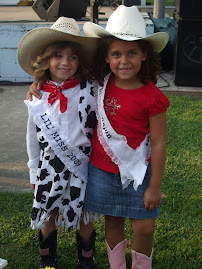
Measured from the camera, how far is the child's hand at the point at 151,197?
2.29 meters

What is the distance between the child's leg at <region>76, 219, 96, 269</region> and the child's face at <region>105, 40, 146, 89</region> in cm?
93

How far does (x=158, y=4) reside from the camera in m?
9.63

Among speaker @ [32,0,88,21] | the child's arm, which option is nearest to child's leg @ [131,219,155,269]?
the child's arm

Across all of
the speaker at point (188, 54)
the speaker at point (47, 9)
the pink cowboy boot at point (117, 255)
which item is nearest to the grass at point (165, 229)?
the pink cowboy boot at point (117, 255)

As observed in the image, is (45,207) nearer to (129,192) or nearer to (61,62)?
(129,192)

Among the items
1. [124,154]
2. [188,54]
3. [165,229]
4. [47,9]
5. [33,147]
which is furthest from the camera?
[47,9]

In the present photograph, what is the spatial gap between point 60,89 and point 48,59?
7.2 inches

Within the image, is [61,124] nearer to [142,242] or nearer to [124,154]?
[124,154]

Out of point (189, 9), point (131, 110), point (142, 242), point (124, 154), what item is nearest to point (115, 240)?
point (142, 242)

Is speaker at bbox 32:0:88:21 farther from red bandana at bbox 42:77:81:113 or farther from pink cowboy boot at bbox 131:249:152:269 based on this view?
pink cowboy boot at bbox 131:249:152:269

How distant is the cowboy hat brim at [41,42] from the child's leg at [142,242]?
3.25 feet

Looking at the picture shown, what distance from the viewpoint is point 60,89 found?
8.02 feet

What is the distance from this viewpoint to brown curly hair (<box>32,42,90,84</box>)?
2.44 meters

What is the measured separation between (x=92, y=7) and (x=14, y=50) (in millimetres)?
1618
